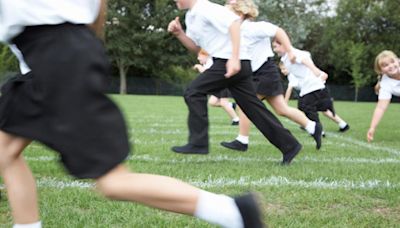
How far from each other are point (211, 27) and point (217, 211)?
3.39 metres

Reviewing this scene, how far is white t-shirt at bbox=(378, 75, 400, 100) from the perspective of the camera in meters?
6.88

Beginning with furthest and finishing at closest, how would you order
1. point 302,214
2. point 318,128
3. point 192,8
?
point 318,128 → point 192,8 → point 302,214

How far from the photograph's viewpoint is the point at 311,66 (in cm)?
737

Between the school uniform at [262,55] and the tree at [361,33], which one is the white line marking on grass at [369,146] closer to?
the school uniform at [262,55]

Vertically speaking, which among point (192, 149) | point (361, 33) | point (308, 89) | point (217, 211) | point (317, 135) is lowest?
point (361, 33)

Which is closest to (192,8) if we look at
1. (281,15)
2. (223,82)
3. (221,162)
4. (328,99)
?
(223,82)

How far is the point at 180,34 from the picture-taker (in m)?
4.93

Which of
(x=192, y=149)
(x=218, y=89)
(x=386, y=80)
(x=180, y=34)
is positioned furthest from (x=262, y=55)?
(x=192, y=149)

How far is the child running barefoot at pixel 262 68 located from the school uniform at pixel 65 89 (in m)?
4.31

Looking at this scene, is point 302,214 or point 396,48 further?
point 396,48

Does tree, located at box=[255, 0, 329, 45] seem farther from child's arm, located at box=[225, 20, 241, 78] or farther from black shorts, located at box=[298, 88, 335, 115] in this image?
child's arm, located at box=[225, 20, 241, 78]

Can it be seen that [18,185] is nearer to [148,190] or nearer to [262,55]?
[148,190]

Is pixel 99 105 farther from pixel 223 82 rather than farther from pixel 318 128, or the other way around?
pixel 318 128

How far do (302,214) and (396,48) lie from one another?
49800 mm
